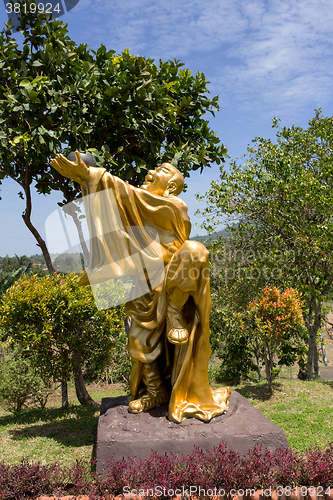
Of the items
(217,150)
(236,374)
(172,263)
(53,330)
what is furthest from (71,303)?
(236,374)

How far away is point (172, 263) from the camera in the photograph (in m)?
4.36

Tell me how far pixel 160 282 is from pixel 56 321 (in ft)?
8.53

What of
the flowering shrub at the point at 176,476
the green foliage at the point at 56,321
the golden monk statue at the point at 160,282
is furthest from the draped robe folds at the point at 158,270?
the green foliage at the point at 56,321

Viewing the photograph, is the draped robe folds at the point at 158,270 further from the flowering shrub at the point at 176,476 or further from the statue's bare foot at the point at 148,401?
the flowering shrub at the point at 176,476

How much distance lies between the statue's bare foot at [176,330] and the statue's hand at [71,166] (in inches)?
77.4

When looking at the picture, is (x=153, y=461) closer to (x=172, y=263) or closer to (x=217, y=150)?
(x=172, y=263)

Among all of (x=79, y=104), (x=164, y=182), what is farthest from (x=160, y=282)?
(x=79, y=104)

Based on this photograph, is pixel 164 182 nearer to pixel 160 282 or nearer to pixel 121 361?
pixel 160 282

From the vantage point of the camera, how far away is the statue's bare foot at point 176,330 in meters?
4.28

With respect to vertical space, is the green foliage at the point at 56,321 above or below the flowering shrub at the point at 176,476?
above

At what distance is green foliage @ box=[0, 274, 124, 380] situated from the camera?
6.05 m

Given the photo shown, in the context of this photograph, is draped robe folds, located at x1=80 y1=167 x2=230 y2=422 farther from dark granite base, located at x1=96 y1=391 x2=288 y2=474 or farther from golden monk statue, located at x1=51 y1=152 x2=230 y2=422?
dark granite base, located at x1=96 y1=391 x2=288 y2=474

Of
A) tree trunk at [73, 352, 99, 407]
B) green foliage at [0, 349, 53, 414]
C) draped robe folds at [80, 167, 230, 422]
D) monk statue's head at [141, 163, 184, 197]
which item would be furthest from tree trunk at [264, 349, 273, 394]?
monk statue's head at [141, 163, 184, 197]

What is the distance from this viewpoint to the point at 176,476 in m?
3.33
